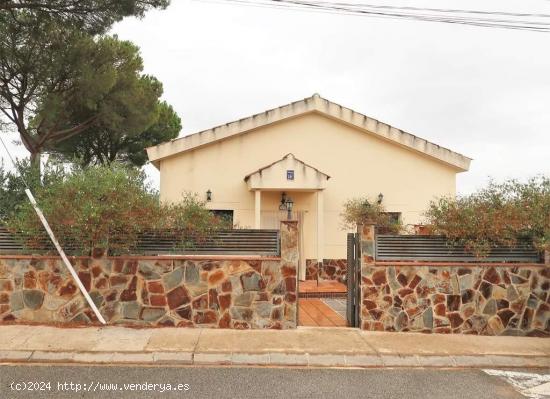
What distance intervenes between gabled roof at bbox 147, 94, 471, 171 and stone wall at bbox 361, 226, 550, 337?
→ 679 centimetres

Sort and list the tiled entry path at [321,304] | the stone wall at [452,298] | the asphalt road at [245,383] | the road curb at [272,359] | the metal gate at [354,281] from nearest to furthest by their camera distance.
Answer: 1. the asphalt road at [245,383]
2. the road curb at [272,359]
3. the stone wall at [452,298]
4. the metal gate at [354,281]
5. the tiled entry path at [321,304]

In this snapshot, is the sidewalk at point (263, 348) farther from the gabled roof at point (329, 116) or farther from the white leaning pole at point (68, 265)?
the gabled roof at point (329, 116)

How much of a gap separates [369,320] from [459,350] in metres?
1.35

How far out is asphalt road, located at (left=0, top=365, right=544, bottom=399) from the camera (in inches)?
179

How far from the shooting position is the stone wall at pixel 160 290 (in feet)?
22.6

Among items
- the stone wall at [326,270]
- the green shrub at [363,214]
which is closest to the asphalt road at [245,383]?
the green shrub at [363,214]

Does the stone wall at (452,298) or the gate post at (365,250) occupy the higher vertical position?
the gate post at (365,250)

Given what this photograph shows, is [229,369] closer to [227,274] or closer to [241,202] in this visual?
[227,274]

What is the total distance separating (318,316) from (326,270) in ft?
16.2

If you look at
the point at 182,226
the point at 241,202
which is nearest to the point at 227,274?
the point at 182,226

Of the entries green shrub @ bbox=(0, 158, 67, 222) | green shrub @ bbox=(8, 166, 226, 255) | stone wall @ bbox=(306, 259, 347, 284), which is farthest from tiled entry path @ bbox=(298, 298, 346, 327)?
green shrub @ bbox=(0, 158, 67, 222)

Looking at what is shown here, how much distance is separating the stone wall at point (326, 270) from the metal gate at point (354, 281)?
216 inches

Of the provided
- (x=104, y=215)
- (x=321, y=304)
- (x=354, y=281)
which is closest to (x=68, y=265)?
(x=104, y=215)

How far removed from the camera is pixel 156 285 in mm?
6973
